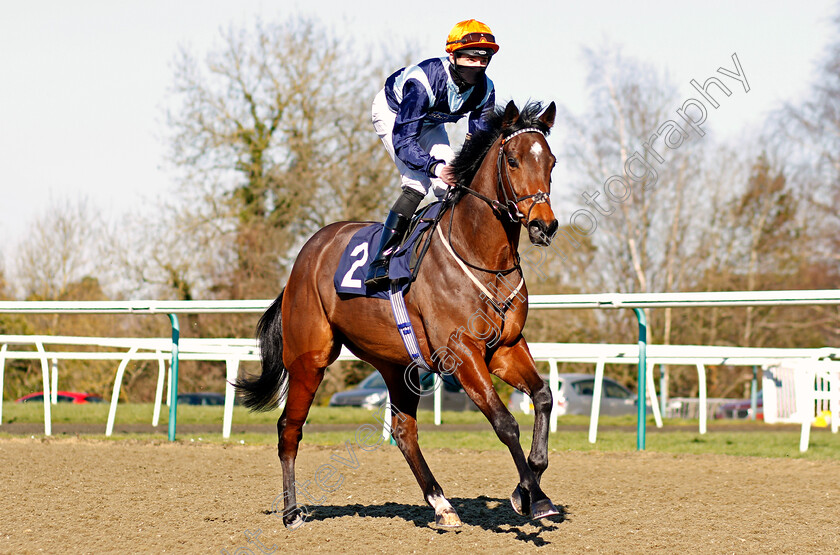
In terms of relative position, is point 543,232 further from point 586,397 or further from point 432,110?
point 586,397

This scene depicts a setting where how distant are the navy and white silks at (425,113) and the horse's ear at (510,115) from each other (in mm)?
230

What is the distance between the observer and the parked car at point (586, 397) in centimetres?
1712

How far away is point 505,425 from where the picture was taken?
4.27m

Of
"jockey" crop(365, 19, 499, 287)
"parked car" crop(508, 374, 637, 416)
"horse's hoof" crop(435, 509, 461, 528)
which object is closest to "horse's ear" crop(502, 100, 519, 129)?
"jockey" crop(365, 19, 499, 287)

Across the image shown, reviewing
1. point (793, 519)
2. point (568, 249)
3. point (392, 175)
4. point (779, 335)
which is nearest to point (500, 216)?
point (793, 519)

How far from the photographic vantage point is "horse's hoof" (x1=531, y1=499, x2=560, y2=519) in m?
3.95

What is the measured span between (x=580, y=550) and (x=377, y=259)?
1.98 meters

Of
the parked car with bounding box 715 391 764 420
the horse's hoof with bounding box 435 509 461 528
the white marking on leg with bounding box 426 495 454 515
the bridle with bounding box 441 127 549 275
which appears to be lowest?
the parked car with bounding box 715 391 764 420

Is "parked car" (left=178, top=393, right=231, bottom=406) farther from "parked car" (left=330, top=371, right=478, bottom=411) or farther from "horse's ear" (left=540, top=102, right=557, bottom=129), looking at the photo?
"horse's ear" (left=540, top=102, right=557, bottom=129)

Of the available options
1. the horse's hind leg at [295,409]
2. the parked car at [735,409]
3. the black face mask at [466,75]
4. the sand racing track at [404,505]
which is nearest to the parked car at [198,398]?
the parked car at [735,409]

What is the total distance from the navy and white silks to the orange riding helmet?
0.16 metres

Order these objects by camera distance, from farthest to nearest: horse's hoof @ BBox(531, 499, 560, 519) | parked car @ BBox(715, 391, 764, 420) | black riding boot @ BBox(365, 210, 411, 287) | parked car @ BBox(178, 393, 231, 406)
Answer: parked car @ BBox(178, 393, 231, 406) < parked car @ BBox(715, 391, 764, 420) < black riding boot @ BBox(365, 210, 411, 287) < horse's hoof @ BBox(531, 499, 560, 519)

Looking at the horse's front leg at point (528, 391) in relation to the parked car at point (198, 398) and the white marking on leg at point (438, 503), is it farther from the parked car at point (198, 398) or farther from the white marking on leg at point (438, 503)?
the parked car at point (198, 398)

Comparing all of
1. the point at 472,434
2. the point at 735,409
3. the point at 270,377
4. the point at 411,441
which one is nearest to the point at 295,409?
the point at 270,377
